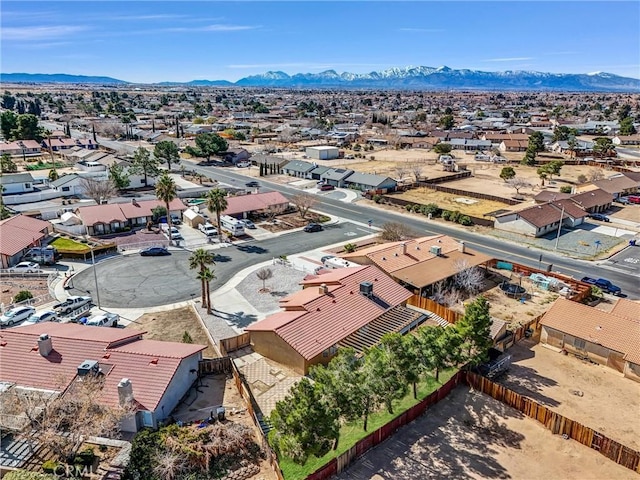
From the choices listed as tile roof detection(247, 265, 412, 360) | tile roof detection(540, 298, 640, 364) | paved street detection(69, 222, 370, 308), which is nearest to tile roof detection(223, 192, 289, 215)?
paved street detection(69, 222, 370, 308)

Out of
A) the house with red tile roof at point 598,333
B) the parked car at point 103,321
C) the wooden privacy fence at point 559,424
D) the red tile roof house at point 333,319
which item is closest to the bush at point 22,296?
the parked car at point 103,321

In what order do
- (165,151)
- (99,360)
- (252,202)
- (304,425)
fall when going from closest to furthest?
(304,425) < (99,360) < (252,202) < (165,151)

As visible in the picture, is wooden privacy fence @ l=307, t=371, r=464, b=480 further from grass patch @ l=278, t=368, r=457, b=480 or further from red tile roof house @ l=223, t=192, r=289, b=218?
red tile roof house @ l=223, t=192, r=289, b=218

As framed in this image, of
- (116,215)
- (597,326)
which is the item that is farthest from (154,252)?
(597,326)

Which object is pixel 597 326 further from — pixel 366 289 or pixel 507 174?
pixel 507 174

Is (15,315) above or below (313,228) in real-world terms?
below

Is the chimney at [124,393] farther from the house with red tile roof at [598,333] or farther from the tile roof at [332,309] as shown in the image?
the house with red tile roof at [598,333]
